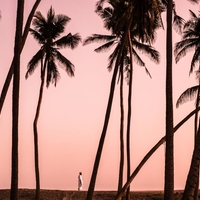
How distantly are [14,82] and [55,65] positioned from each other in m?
18.8

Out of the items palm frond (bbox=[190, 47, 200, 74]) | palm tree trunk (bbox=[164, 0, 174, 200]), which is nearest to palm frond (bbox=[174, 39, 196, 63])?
palm frond (bbox=[190, 47, 200, 74])

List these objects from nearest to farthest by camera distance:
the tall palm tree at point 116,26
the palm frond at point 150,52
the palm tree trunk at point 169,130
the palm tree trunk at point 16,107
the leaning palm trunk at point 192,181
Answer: the leaning palm trunk at point 192,181
the palm tree trunk at point 16,107
the palm tree trunk at point 169,130
the tall palm tree at point 116,26
the palm frond at point 150,52

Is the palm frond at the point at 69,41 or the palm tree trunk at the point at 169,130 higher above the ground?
the palm frond at the point at 69,41

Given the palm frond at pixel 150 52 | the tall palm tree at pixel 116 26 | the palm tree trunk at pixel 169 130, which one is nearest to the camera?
the palm tree trunk at pixel 169 130

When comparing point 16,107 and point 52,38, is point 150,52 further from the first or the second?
point 16,107

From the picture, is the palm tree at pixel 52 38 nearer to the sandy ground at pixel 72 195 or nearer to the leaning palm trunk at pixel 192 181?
the sandy ground at pixel 72 195

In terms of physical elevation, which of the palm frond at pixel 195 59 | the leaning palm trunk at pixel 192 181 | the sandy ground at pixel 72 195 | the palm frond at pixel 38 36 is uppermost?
the palm frond at pixel 38 36

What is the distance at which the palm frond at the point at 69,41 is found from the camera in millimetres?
34562

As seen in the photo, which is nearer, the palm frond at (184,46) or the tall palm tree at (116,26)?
the tall palm tree at (116,26)

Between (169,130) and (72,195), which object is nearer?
(169,130)

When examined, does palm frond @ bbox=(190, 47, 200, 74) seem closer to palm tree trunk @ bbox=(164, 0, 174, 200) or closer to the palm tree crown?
the palm tree crown

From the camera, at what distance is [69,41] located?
34.6 m

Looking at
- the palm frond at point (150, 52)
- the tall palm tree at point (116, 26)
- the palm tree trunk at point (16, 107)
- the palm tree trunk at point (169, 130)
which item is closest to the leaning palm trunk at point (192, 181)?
the palm tree trunk at point (169, 130)

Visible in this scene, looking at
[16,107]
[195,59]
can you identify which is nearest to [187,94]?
[195,59]
